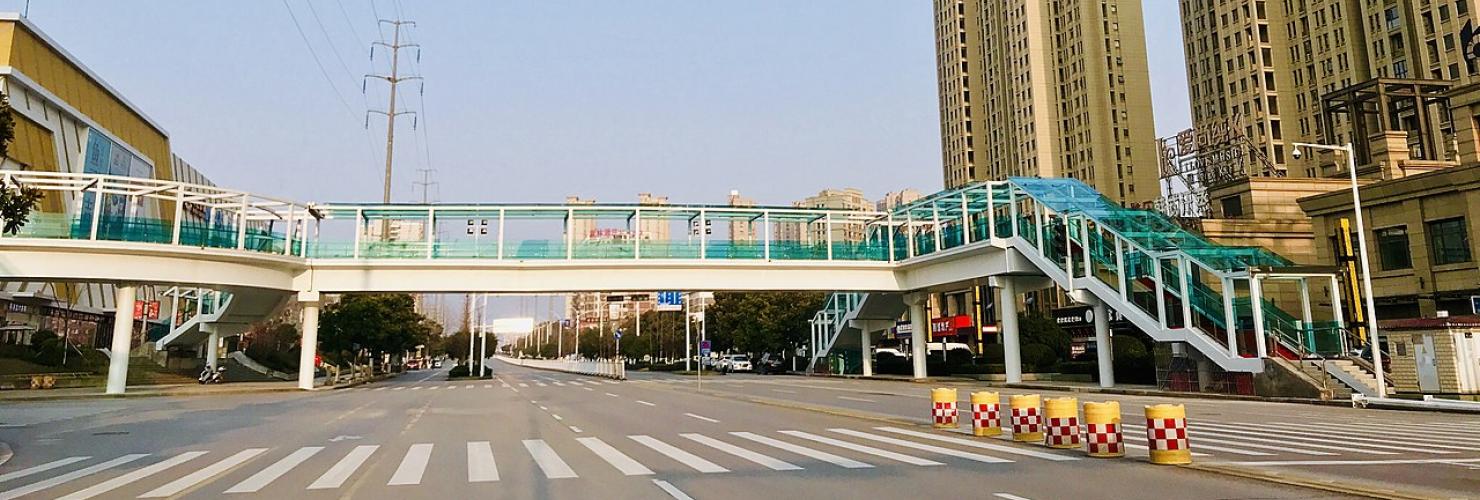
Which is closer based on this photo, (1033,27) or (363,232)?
(363,232)

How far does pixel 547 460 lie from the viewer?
11.1m

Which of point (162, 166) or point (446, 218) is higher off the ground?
point (162, 166)

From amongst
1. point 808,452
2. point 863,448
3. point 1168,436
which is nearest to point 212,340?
point 808,452

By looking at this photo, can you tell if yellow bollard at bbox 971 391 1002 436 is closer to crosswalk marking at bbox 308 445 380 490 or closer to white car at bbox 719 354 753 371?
crosswalk marking at bbox 308 445 380 490

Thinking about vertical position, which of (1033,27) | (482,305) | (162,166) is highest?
(1033,27)

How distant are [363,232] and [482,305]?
103ft

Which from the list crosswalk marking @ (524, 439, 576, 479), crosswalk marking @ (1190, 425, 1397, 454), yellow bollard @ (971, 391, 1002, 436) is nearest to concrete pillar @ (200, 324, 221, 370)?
crosswalk marking @ (524, 439, 576, 479)

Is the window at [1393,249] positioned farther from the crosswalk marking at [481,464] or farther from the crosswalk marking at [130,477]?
the crosswalk marking at [130,477]

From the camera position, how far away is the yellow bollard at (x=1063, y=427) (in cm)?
1168

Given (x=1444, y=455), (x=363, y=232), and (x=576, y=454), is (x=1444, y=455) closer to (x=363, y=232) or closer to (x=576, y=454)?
(x=576, y=454)

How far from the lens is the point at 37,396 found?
31.2 m

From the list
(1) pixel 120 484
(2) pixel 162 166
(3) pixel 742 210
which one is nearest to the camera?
(1) pixel 120 484

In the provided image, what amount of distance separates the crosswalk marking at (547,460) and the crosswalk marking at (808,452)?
330 centimetres

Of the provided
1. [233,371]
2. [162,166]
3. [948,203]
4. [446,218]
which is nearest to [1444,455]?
[948,203]
